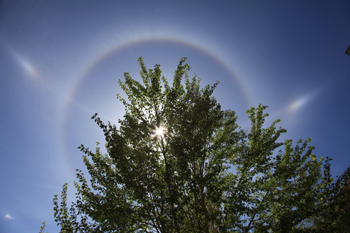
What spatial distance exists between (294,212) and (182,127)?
4.79 m

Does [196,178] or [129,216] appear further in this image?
[196,178]

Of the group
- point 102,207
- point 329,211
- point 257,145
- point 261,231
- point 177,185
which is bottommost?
point 261,231

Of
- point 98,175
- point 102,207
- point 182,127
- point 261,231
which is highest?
point 182,127

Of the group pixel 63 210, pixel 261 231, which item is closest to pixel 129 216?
pixel 63 210

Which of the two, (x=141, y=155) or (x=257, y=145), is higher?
(x=257, y=145)

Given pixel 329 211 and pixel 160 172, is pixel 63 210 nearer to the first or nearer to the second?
pixel 160 172

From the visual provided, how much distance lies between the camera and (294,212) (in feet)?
16.4

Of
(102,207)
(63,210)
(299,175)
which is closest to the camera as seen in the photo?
(102,207)

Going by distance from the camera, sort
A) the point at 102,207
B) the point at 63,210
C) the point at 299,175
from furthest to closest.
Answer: the point at 299,175 < the point at 63,210 < the point at 102,207

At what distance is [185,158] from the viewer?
535 cm

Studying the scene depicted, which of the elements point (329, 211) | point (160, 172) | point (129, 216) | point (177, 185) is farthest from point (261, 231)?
point (129, 216)

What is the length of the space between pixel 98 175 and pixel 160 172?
7.20ft

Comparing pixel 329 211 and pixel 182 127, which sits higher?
pixel 182 127

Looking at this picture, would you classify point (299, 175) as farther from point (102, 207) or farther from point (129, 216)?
point (102, 207)
